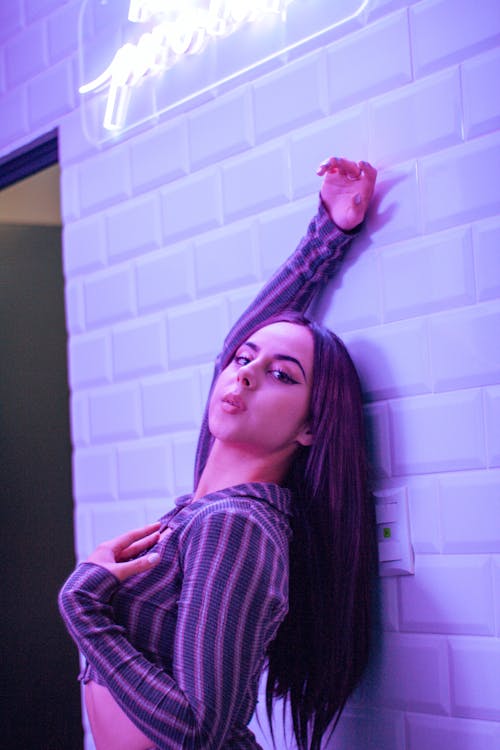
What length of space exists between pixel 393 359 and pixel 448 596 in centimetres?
44

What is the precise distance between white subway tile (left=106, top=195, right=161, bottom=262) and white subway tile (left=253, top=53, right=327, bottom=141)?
0.36m

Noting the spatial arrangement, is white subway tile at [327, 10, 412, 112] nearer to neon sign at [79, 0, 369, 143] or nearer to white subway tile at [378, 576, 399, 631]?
neon sign at [79, 0, 369, 143]

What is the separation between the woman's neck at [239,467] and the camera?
174cm

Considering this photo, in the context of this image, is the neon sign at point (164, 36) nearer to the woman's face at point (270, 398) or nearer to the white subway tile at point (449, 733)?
the woman's face at point (270, 398)

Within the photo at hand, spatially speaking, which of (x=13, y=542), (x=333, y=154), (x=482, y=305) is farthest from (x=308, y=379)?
(x=13, y=542)

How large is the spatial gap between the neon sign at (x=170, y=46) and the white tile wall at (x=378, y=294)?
4 cm

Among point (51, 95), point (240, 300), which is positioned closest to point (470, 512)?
point (240, 300)

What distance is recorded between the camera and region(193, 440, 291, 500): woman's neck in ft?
5.70

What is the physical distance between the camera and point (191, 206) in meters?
2.16

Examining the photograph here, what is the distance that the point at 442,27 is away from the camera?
171 centimetres

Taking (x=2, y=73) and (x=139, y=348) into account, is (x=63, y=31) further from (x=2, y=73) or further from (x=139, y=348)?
(x=139, y=348)

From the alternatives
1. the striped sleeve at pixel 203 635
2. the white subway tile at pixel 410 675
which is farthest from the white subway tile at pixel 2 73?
the white subway tile at pixel 410 675

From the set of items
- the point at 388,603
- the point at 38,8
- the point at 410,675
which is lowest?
the point at 410,675

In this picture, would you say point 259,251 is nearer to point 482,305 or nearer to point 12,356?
point 482,305
